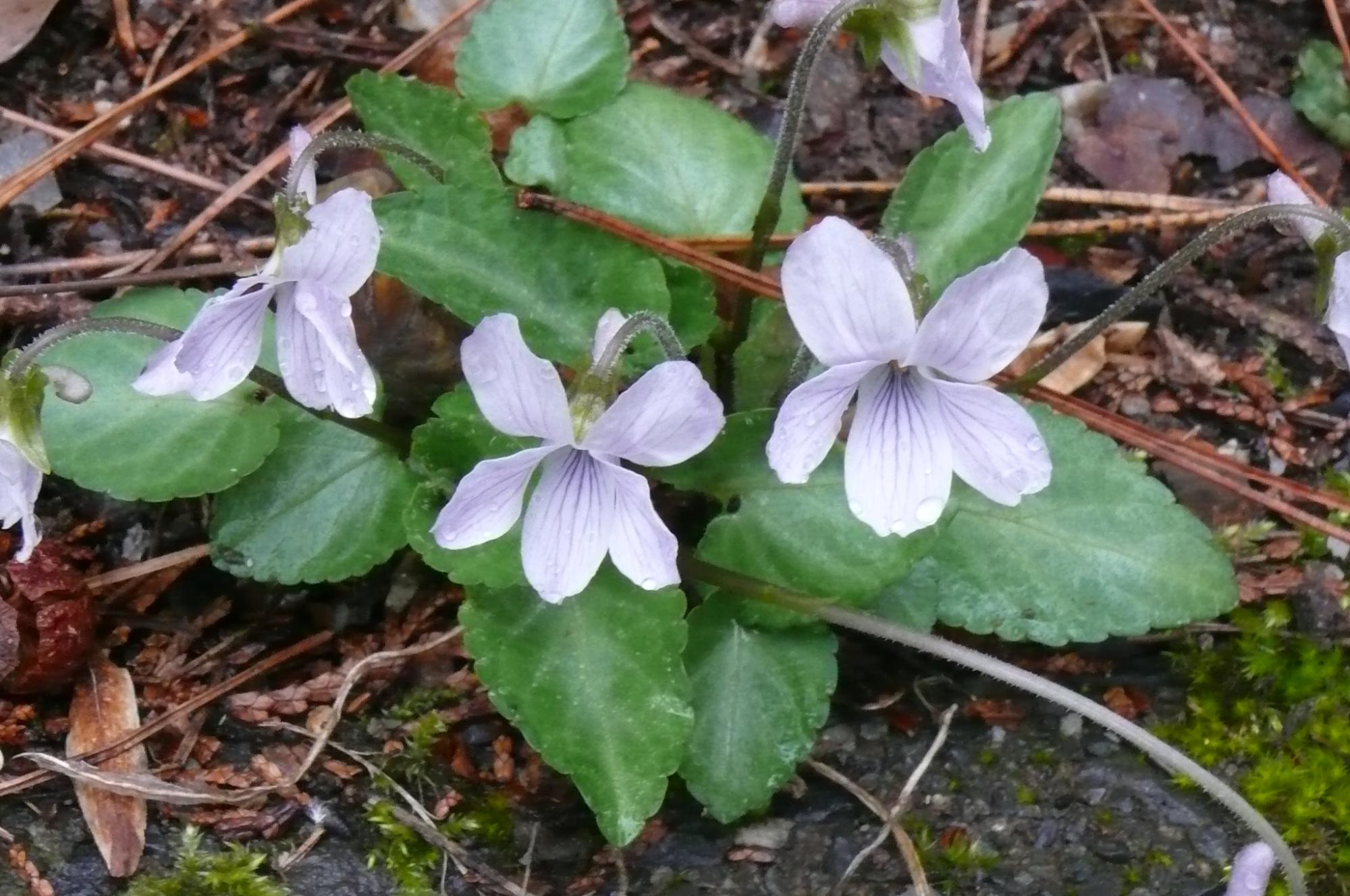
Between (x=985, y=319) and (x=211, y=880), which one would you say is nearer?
(x=985, y=319)

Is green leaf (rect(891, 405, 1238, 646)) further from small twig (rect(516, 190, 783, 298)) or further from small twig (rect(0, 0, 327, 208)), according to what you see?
small twig (rect(0, 0, 327, 208))

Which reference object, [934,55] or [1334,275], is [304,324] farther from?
[1334,275]

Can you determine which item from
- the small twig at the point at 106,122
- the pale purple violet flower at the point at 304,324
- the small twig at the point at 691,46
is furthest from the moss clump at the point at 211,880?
the small twig at the point at 691,46

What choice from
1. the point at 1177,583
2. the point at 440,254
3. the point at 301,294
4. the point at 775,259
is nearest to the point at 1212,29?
the point at 775,259

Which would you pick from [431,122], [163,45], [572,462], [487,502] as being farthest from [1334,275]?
[163,45]

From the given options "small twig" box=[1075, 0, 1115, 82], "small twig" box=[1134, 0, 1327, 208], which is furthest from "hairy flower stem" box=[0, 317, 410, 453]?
"small twig" box=[1134, 0, 1327, 208]

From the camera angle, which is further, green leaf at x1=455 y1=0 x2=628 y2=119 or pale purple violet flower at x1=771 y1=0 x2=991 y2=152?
green leaf at x1=455 y1=0 x2=628 y2=119

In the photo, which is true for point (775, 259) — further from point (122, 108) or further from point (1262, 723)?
point (122, 108)
